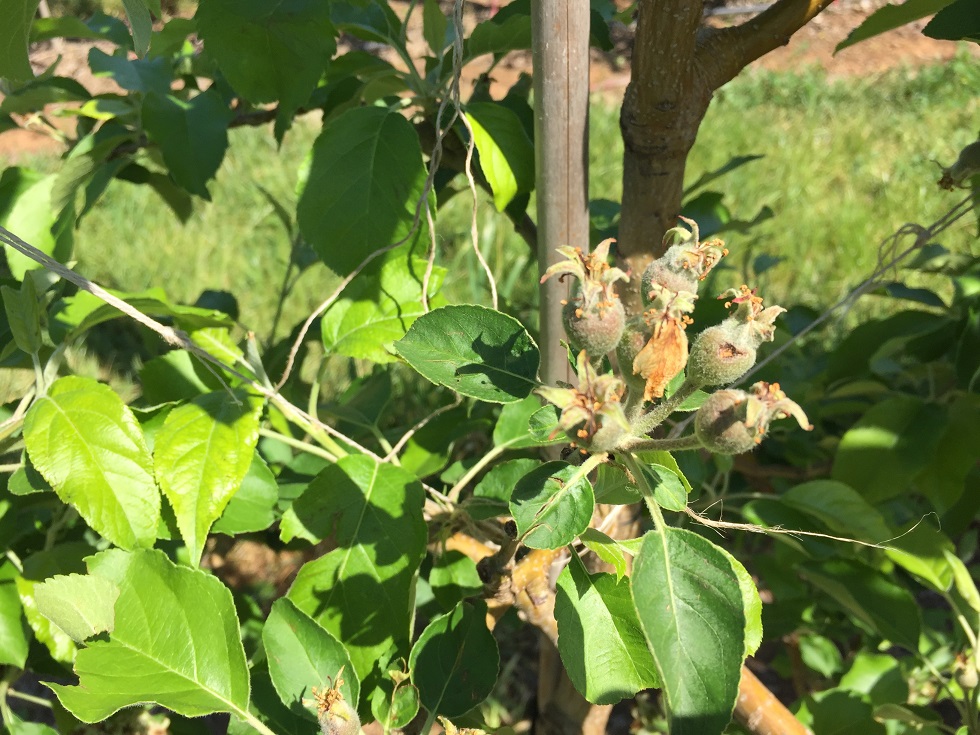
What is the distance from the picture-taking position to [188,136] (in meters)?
1.16

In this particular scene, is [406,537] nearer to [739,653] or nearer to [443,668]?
[443,668]

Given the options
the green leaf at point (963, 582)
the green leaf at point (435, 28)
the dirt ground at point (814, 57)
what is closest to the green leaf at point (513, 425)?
the green leaf at point (435, 28)

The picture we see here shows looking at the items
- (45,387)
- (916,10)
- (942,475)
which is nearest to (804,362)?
(942,475)

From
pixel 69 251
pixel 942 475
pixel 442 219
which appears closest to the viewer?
pixel 69 251

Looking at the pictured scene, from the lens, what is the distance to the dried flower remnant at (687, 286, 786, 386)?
0.61m

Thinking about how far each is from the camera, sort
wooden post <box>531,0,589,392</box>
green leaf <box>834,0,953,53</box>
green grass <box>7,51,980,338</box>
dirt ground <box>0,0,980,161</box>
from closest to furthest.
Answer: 1. wooden post <box>531,0,589,392</box>
2. green leaf <box>834,0,953,53</box>
3. green grass <box>7,51,980,338</box>
4. dirt ground <box>0,0,980,161</box>

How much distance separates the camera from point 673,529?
66 cm

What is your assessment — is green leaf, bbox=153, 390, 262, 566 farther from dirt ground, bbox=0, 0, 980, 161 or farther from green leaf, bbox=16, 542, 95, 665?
dirt ground, bbox=0, 0, 980, 161

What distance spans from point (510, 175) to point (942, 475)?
2.43 ft

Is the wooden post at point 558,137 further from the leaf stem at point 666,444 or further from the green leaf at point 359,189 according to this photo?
the leaf stem at point 666,444

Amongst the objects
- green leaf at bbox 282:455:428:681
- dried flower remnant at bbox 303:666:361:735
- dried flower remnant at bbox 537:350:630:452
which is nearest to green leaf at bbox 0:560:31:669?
green leaf at bbox 282:455:428:681

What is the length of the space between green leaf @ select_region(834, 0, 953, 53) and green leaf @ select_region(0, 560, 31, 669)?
1.17m

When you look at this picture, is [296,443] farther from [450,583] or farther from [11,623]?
[11,623]

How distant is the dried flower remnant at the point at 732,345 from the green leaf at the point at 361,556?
1.27ft
